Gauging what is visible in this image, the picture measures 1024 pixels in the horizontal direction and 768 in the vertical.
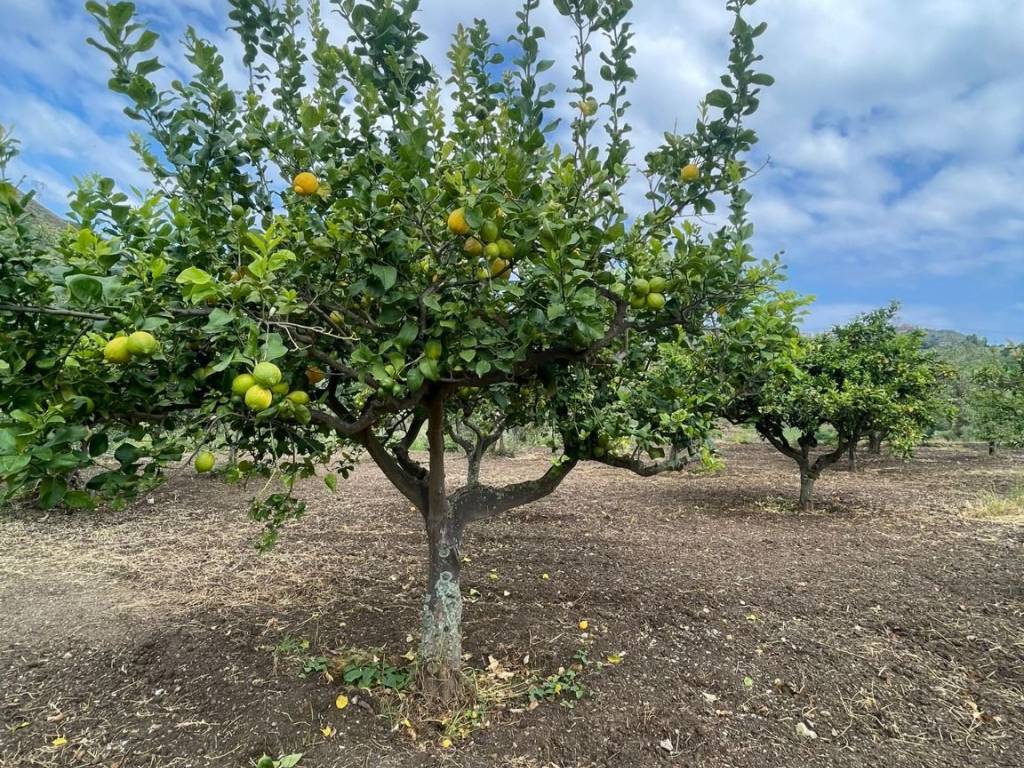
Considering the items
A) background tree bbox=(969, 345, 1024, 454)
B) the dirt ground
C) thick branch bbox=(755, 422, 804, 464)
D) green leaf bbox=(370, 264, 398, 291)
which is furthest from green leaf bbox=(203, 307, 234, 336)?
background tree bbox=(969, 345, 1024, 454)

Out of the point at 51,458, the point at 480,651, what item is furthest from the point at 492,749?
the point at 51,458

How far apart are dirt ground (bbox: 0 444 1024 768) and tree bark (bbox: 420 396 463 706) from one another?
0.31 m

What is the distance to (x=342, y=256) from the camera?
208 cm

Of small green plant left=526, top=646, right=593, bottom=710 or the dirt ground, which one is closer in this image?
the dirt ground

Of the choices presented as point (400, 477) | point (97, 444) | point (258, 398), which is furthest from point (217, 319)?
point (400, 477)

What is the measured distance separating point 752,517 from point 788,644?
454cm

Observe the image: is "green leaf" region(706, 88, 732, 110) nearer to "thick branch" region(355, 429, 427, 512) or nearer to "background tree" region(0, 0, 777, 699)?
"background tree" region(0, 0, 777, 699)

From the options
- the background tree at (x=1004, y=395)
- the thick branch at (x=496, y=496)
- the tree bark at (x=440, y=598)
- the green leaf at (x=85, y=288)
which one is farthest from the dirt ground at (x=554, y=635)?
the background tree at (x=1004, y=395)

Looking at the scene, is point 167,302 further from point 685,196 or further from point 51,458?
point 685,196

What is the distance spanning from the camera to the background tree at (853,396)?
843 centimetres

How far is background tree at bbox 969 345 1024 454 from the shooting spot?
1119 centimetres

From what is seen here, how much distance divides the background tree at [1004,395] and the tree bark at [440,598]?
1240 centimetres

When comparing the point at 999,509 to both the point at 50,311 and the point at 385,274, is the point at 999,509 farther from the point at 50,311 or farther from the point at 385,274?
the point at 50,311

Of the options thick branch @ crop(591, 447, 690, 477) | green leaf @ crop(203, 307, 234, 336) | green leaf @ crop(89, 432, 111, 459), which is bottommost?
thick branch @ crop(591, 447, 690, 477)
